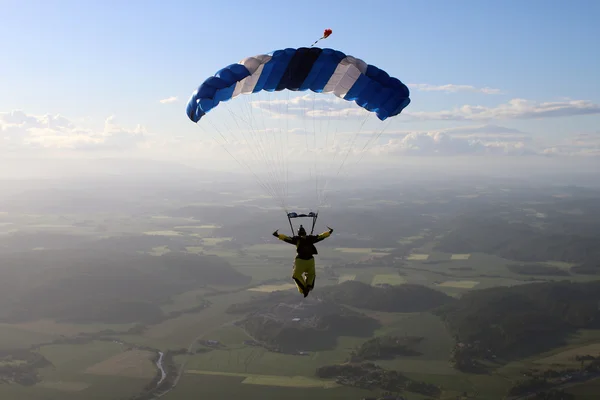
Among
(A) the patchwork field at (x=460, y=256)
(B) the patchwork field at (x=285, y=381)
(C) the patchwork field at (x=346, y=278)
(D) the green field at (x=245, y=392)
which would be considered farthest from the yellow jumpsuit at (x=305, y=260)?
(A) the patchwork field at (x=460, y=256)

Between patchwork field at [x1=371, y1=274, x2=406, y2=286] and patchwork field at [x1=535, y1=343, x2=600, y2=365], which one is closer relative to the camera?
patchwork field at [x1=535, y1=343, x2=600, y2=365]

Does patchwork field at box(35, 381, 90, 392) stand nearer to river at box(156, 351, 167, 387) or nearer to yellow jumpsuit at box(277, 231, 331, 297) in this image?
river at box(156, 351, 167, 387)

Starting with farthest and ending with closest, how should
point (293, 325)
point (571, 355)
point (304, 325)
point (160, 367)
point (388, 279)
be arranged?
point (388, 279)
point (304, 325)
point (293, 325)
point (571, 355)
point (160, 367)

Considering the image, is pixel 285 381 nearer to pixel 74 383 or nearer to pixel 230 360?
pixel 230 360

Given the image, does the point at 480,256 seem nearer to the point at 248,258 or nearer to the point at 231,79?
the point at 248,258

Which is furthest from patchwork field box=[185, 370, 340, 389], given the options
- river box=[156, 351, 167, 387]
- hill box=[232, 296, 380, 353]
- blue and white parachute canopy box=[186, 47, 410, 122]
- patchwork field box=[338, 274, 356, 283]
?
patchwork field box=[338, 274, 356, 283]

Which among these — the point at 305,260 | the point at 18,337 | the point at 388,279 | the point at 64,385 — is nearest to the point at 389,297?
the point at 388,279
